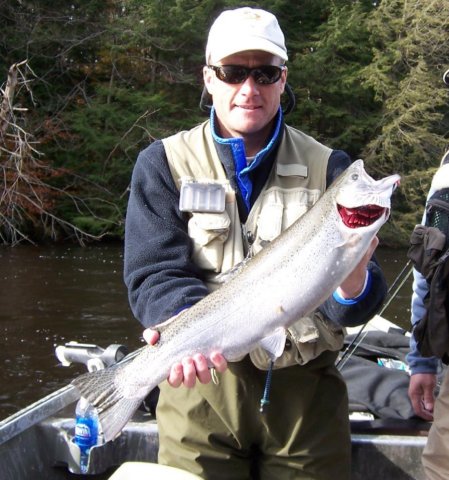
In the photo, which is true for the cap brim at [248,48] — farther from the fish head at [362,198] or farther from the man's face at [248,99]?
the fish head at [362,198]

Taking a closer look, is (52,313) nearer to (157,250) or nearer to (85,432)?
(85,432)

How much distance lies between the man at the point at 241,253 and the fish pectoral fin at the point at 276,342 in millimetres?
99

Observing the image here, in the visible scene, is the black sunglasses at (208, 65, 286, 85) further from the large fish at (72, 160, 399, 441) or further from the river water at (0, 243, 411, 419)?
the river water at (0, 243, 411, 419)

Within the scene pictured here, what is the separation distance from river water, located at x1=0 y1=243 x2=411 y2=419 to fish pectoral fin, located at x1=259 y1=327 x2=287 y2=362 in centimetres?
662

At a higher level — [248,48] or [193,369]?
[248,48]

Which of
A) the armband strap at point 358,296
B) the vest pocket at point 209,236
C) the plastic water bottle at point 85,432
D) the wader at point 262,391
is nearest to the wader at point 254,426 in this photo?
the wader at point 262,391

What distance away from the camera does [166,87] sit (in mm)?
27969

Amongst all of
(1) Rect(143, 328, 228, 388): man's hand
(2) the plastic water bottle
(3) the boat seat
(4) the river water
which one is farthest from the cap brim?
(4) the river water

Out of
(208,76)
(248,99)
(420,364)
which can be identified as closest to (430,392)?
(420,364)

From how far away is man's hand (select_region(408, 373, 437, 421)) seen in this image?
10.8 ft

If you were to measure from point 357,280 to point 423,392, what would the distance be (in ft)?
3.70

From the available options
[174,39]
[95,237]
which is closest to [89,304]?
[95,237]

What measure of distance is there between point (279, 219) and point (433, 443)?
1.12m

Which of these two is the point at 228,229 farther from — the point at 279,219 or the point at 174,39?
the point at 174,39
